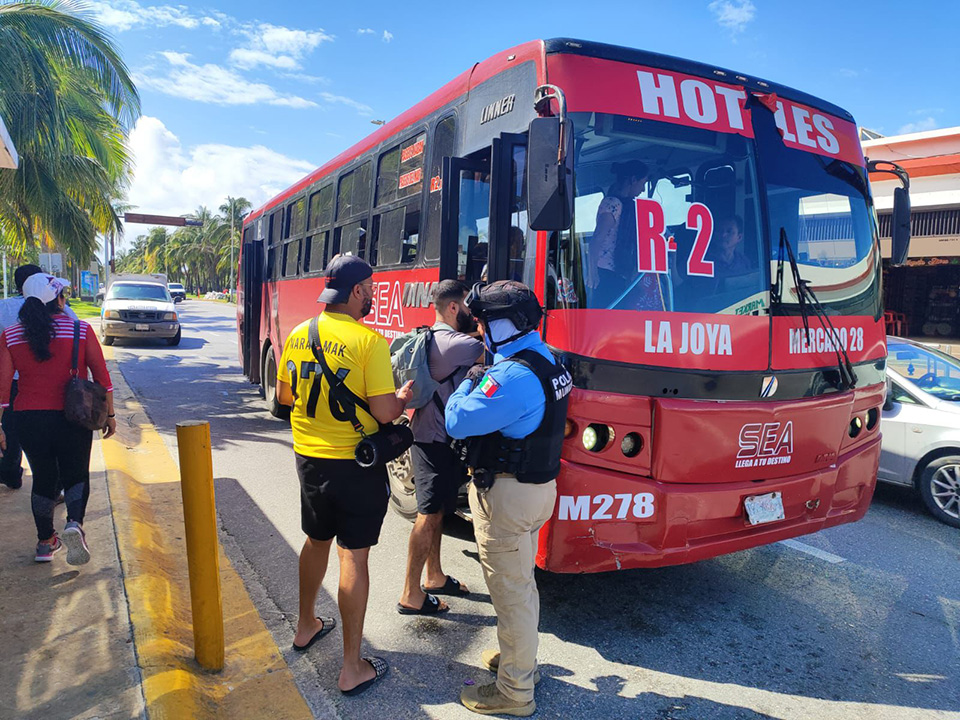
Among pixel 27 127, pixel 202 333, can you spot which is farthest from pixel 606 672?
pixel 202 333

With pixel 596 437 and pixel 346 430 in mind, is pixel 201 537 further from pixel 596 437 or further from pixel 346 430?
pixel 596 437

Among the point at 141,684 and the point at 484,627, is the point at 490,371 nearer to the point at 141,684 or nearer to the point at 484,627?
the point at 484,627

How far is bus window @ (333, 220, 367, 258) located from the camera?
605 centimetres

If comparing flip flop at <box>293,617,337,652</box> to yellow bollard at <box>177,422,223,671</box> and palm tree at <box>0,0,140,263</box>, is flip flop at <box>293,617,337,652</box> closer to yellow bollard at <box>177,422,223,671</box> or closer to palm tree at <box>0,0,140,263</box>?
yellow bollard at <box>177,422,223,671</box>

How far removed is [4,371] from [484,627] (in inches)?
123

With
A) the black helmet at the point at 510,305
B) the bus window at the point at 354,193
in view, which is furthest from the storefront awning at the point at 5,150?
the black helmet at the point at 510,305

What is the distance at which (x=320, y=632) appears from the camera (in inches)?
137

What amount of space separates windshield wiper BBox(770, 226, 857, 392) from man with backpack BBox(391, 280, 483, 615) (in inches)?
65.4

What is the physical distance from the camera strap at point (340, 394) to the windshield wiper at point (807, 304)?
7.46ft

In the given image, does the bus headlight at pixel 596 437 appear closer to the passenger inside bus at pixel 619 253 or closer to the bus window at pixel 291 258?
the passenger inside bus at pixel 619 253

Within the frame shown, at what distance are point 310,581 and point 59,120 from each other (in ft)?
38.6

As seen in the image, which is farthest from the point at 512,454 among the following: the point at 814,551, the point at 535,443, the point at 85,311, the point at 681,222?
the point at 85,311

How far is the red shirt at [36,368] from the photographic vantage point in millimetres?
3891

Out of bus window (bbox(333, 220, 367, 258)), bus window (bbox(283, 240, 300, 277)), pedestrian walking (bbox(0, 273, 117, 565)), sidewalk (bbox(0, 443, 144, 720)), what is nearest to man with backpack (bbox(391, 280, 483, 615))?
sidewalk (bbox(0, 443, 144, 720))
